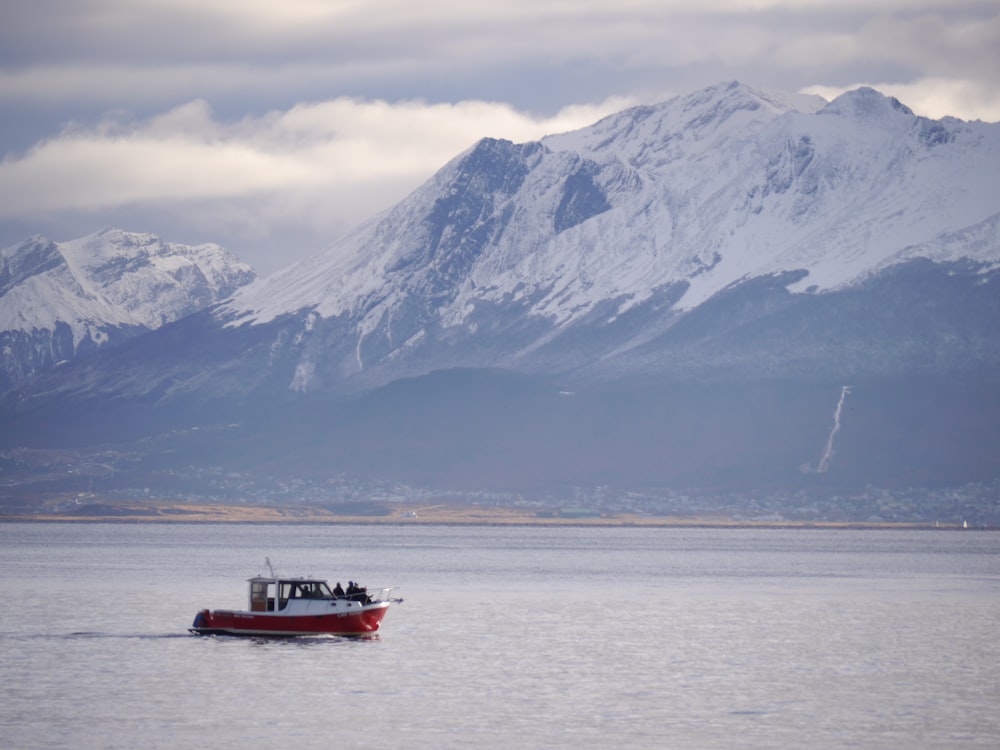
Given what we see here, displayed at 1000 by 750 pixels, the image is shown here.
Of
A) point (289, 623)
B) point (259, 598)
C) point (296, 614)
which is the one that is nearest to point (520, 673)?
point (296, 614)

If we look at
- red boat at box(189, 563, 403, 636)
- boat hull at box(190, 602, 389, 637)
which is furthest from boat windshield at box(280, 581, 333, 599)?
boat hull at box(190, 602, 389, 637)

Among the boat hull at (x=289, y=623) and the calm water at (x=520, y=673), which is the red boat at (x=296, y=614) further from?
the calm water at (x=520, y=673)

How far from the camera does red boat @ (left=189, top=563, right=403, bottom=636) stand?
386 ft

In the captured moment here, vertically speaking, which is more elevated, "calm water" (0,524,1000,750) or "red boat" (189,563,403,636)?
"red boat" (189,563,403,636)

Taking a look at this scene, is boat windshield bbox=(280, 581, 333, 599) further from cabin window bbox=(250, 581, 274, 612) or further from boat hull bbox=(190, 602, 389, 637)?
boat hull bbox=(190, 602, 389, 637)

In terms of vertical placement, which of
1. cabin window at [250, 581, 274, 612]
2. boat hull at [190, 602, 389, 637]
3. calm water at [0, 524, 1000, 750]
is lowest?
calm water at [0, 524, 1000, 750]

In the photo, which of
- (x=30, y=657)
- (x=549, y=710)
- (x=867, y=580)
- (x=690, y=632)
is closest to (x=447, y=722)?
(x=549, y=710)

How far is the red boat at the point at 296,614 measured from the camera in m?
118

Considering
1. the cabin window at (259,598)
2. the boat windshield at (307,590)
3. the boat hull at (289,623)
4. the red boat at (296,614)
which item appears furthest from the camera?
the boat windshield at (307,590)

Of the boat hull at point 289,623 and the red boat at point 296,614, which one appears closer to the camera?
the boat hull at point 289,623

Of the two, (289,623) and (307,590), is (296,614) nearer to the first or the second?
(289,623)

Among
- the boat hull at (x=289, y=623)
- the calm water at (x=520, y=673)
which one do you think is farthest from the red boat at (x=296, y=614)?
the calm water at (x=520, y=673)

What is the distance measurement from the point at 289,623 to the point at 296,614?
72cm

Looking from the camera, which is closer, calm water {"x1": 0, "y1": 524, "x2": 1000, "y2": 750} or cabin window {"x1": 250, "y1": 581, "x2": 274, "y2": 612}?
calm water {"x1": 0, "y1": 524, "x2": 1000, "y2": 750}
